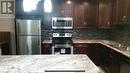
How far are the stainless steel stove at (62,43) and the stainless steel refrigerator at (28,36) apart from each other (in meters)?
0.48

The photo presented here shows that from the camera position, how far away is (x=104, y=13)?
249 inches

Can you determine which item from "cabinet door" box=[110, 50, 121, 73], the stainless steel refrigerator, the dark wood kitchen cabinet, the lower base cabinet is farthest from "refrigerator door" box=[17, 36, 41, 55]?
"cabinet door" box=[110, 50, 121, 73]

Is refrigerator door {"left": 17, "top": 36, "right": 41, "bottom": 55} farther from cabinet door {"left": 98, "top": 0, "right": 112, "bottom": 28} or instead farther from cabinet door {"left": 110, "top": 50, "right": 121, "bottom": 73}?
cabinet door {"left": 110, "top": 50, "right": 121, "bottom": 73}

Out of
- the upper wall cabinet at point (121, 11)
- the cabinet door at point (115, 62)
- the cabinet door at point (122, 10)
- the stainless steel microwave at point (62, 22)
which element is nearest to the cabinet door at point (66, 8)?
the stainless steel microwave at point (62, 22)

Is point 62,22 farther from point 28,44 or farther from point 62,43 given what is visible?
point 28,44

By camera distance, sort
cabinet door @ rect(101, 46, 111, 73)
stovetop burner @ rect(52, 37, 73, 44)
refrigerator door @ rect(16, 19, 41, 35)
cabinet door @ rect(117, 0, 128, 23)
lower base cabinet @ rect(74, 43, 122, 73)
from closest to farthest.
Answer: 1. lower base cabinet @ rect(74, 43, 122, 73)
2. cabinet door @ rect(117, 0, 128, 23)
3. cabinet door @ rect(101, 46, 111, 73)
4. refrigerator door @ rect(16, 19, 41, 35)
5. stovetop burner @ rect(52, 37, 73, 44)

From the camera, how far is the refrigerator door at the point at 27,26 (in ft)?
19.3

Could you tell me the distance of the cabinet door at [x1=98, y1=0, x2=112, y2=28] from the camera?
6289 millimetres

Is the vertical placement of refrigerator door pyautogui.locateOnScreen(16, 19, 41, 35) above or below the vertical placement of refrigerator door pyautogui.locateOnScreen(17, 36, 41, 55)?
above

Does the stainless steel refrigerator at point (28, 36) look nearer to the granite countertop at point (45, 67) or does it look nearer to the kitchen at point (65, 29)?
the kitchen at point (65, 29)

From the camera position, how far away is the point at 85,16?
6.39m

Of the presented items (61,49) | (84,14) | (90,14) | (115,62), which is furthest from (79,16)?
(115,62)

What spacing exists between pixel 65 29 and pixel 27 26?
4.15 ft

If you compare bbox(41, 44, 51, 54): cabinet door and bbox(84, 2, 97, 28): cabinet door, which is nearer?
bbox(41, 44, 51, 54): cabinet door
